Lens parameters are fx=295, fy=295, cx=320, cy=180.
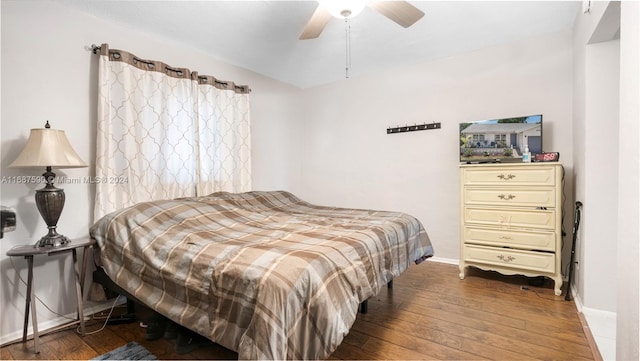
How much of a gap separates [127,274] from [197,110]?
69.1 inches

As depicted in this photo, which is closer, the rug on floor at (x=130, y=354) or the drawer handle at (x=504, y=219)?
the rug on floor at (x=130, y=354)

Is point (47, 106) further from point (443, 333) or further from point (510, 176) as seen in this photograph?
point (510, 176)

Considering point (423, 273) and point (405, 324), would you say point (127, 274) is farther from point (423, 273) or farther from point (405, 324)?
point (423, 273)

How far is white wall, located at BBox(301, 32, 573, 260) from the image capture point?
299 cm

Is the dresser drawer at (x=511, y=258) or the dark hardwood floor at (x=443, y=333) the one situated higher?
the dresser drawer at (x=511, y=258)

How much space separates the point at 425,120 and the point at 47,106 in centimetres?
364

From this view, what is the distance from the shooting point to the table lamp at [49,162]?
189 centimetres

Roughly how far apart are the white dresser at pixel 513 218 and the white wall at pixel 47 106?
11.2 feet

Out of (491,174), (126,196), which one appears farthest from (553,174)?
(126,196)

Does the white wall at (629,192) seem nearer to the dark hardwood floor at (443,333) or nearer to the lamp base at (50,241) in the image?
the dark hardwood floor at (443,333)

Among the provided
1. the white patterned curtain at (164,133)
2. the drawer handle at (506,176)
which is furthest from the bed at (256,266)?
the drawer handle at (506,176)

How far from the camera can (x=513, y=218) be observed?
2.77m

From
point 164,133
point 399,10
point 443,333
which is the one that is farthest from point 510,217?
point 164,133

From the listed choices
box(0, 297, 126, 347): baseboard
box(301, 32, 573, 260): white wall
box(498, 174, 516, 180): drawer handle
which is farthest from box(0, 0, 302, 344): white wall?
box(498, 174, 516, 180): drawer handle
